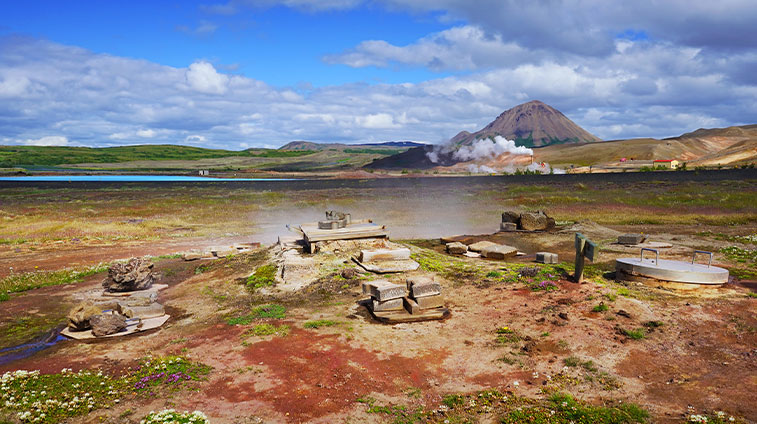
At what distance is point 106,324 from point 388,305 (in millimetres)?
7450

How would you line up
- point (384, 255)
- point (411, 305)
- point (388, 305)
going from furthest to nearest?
1. point (384, 255)
2. point (388, 305)
3. point (411, 305)

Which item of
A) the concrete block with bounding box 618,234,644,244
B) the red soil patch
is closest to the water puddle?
the red soil patch

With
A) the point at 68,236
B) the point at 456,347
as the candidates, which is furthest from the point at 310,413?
the point at 68,236

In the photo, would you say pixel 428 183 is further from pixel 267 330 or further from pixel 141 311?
pixel 267 330

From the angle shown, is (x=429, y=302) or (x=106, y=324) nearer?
(x=106, y=324)

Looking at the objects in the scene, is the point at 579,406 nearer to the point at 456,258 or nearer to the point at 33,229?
the point at 456,258

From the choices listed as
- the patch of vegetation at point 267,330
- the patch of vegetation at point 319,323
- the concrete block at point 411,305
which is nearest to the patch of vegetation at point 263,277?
the patch of vegetation at point 267,330

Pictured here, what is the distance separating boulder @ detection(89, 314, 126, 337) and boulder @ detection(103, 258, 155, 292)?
13.9 feet

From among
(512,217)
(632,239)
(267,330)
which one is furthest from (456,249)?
(267,330)

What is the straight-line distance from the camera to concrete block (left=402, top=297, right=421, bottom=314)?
40.7ft

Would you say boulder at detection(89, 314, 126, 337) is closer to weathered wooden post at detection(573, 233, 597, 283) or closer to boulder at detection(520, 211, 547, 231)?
weathered wooden post at detection(573, 233, 597, 283)

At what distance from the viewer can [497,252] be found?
20422mm

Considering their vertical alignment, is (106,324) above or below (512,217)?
Answer: below

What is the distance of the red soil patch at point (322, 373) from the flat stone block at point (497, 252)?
11.0 meters
